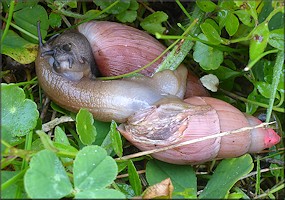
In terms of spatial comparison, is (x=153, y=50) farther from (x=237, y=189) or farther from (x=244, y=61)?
(x=237, y=189)

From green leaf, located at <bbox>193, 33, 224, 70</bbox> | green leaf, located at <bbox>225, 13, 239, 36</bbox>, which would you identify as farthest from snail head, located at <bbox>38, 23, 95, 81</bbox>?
green leaf, located at <bbox>225, 13, 239, 36</bbox>

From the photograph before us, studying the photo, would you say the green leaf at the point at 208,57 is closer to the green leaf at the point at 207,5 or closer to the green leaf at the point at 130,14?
the green leaf at the point at 207,5

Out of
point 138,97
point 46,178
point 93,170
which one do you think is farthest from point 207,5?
point 46,178

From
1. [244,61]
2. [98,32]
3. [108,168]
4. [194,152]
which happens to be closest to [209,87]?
[244,61]

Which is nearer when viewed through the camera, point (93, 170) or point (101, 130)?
point (93, 170)

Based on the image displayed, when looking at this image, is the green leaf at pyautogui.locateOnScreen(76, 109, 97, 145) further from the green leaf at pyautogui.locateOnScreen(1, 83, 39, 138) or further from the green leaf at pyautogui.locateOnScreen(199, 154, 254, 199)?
the green leaf at pyautogui.locateOnScreen(199, 154, 254, 199)

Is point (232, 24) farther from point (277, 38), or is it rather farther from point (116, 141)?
point (116, 141)
